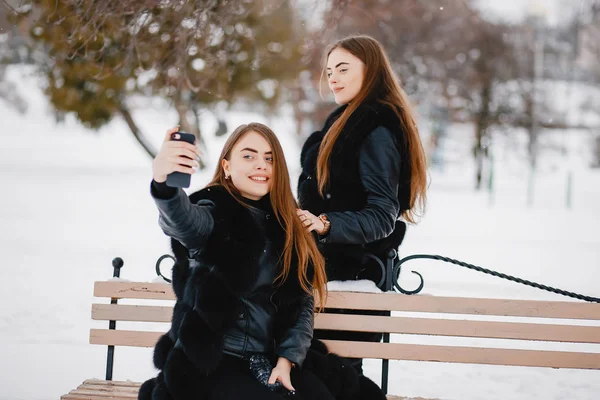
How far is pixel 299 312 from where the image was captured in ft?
9.36

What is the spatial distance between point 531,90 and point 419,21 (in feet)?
22.4

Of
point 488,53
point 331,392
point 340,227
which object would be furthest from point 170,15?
point 488,53

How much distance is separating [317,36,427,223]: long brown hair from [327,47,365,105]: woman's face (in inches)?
0.8

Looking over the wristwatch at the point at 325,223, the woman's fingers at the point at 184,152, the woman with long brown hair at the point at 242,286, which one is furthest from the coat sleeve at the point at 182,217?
the wristwatch at the point at 325,223

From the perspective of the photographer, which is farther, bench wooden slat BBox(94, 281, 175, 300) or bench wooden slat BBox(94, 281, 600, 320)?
bench wooden slat BBox(94, 281, 175, 300)

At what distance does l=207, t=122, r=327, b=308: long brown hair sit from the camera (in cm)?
286

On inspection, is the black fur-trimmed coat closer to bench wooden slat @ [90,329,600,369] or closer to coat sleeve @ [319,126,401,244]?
coat sleeve @ [319,126,401,244]

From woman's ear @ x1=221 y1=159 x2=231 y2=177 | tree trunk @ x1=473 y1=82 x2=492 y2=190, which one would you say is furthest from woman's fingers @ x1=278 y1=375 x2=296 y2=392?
tree trunk @ x1=473 y1=82 x2=492 y2=190

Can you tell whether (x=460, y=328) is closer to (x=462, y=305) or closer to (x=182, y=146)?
(x=462, y=305)

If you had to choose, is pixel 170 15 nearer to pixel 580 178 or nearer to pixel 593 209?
pixel 593 209

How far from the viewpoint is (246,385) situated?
2693 mm

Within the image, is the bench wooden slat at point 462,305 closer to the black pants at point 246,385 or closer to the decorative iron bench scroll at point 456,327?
the decorative iron bench scroll at point 456,327

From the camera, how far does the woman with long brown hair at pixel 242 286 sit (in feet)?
8.74

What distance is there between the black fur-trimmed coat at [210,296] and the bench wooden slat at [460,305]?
2.66 ft
